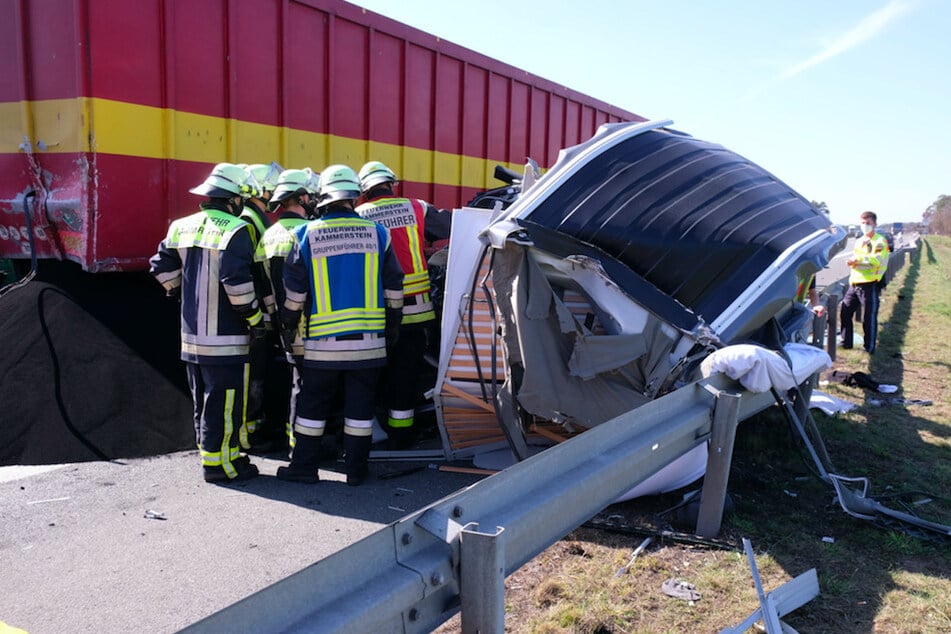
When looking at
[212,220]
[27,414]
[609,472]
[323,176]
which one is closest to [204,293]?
[212,220]

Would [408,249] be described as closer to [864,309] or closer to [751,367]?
[751,367]

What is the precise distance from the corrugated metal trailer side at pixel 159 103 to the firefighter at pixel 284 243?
0.88 meters

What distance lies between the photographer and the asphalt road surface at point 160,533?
251 centimetres

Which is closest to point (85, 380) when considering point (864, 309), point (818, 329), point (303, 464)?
point (303, 464)

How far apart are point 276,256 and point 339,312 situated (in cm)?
66

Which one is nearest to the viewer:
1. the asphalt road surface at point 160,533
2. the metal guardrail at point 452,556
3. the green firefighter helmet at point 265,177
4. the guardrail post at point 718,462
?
the metal guardrail at point 452,556

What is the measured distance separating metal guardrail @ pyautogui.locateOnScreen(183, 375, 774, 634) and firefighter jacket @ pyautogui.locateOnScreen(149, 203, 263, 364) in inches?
95.1

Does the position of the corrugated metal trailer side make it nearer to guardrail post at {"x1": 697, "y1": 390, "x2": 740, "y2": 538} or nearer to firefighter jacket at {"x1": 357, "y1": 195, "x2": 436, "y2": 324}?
firefighter jacket at {"x1": 357, "y1": 195, "x2": 436, "y2": 324}

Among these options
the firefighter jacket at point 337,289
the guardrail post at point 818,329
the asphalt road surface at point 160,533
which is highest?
the firefighter jacket at point 337,289

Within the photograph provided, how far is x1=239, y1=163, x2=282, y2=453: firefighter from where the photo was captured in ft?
13.6

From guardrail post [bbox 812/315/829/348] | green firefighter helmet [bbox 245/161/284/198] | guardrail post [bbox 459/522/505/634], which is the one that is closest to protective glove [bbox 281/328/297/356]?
green firefighter helmet [bbox 245/161/284/198]

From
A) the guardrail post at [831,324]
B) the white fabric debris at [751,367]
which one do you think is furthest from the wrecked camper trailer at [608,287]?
the guardrail post at [831,324]

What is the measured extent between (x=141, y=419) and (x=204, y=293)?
0.92 meters

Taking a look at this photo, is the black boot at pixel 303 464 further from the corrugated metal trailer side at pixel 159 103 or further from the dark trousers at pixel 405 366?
the corrugated metal trailer side at pixel 159 103
